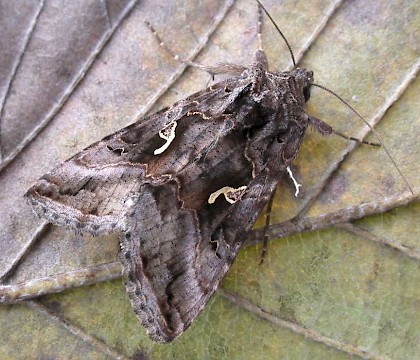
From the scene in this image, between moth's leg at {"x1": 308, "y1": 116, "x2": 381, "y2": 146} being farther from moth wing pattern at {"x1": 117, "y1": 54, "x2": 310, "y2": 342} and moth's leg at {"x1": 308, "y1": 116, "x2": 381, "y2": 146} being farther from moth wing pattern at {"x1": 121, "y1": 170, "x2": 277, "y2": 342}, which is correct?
moth wing pattern at {"x1": 121, "y1": 170, "x2": 277, "y2": 342}

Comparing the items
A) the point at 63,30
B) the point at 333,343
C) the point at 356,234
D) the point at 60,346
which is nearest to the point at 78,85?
the point at 63,30

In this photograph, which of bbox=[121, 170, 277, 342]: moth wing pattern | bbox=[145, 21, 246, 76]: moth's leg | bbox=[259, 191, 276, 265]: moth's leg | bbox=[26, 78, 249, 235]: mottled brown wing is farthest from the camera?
bbox=[145, 21, 246, 76]: moth's leg

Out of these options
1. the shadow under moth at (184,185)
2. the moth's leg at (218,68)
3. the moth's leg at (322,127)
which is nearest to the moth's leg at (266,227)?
the shadow under moth at (184,185)

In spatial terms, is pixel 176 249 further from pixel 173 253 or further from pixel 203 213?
pixel 203 213

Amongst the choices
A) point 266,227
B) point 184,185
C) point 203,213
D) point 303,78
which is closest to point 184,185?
point 184,185

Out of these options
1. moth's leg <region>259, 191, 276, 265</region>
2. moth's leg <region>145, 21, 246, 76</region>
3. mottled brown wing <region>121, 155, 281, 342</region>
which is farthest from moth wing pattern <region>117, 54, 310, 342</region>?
moth's leg <region>145, 21, 246, 76</region>

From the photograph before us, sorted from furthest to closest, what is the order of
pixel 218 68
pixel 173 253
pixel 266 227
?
1. pixel 218 68
2. pixel 266 227
3. pixel 173 253
